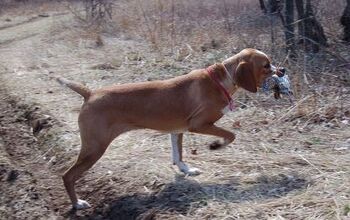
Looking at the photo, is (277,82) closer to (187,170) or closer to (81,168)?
(187,170)

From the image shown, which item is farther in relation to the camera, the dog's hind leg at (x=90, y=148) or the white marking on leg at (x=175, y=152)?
the white marking on leg at (x=175, y=152)

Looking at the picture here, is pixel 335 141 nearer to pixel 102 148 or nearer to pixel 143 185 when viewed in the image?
pixel 143 185

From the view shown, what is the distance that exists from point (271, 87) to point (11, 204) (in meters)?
3.11

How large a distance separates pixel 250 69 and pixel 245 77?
0.31 ft

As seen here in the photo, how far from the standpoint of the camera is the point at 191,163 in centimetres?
614

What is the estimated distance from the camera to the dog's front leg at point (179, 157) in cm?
583

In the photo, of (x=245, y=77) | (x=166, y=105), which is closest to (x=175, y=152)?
(x=166, y=105)

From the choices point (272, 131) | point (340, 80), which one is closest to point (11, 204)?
point (272, 131)

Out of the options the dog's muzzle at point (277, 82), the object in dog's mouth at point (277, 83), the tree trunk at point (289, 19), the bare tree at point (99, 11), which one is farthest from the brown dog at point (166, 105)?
the bare tree at point (99, 11)

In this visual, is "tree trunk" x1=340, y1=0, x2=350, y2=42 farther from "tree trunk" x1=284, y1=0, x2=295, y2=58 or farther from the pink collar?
the pink collar

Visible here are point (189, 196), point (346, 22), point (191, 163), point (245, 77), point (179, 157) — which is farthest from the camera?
point (346, 22)

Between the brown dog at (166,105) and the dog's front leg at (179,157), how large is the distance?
1 centimetres

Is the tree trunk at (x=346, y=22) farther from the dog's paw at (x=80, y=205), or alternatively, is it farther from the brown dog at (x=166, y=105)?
the dog's paw at (x=80, y=205)

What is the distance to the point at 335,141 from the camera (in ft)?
20.9
